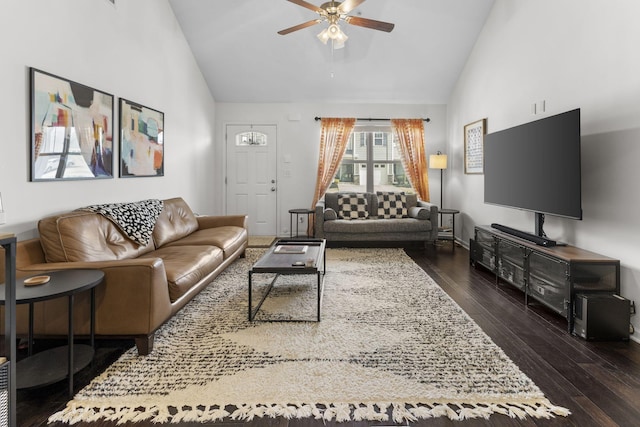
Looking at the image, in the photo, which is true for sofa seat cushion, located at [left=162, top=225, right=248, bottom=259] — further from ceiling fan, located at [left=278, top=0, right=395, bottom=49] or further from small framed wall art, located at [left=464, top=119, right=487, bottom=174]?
small framed wall art, located at [left=464, top=119, right=487, bottom=174]

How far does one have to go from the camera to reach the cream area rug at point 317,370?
1709 mm

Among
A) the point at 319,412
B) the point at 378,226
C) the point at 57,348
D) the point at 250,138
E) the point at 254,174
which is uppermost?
the point at 250,138

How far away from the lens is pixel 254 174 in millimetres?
6840

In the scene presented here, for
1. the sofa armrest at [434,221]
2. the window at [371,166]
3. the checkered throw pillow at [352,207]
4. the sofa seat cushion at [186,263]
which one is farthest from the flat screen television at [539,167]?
the sofa seat cushion at [186,263]

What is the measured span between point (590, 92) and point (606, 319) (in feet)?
5.65

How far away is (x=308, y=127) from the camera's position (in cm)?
678

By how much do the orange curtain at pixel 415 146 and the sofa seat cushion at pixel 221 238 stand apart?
339 centimetres

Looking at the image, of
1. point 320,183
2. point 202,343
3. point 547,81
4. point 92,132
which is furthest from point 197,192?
point 547,81

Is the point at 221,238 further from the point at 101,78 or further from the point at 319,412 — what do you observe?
the point at 319,412

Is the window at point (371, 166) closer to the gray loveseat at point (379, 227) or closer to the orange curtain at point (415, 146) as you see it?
the orange curtain at point (415, 146)

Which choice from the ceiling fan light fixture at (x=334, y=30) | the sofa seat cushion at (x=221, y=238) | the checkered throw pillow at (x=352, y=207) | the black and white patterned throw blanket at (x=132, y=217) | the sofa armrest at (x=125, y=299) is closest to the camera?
the sofa armrest at (x=125, y=299)

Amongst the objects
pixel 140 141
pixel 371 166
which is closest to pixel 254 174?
pixel 371 166

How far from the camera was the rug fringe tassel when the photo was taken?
165 centimetres

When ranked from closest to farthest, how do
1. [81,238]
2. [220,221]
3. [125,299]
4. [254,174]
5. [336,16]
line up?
[125,299] < [81,238] < [336,16] < [220,221] < [254,174]
